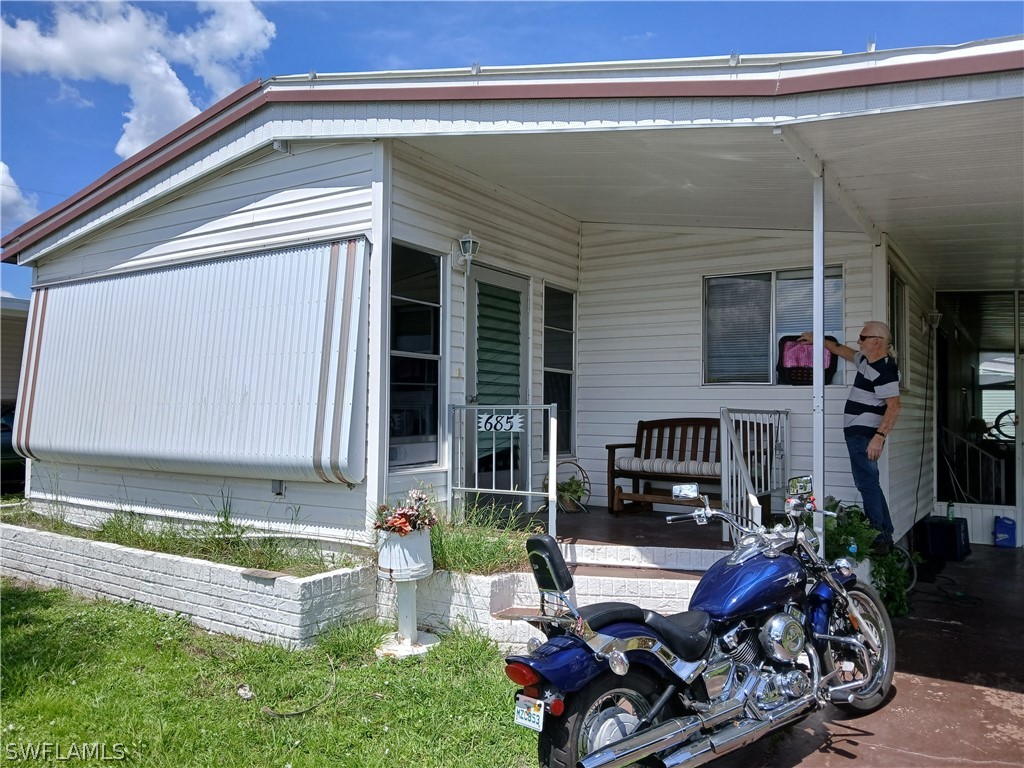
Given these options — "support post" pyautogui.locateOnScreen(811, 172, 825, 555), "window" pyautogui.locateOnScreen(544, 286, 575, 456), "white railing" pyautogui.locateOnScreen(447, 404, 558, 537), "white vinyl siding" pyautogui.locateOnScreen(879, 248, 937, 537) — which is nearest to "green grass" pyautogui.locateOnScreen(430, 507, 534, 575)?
"white railing" pyautogui.locateOnScreen(447, 404, 558, 537)

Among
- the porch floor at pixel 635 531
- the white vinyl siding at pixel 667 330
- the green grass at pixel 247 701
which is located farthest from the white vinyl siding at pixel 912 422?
the green grass at pixel 247 701

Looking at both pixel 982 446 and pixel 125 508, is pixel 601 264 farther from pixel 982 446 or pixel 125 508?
pixel 982 446

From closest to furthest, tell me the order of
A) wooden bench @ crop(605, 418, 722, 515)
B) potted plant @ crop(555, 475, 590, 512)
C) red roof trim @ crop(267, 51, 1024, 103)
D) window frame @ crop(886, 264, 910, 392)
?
1. red roof trim @ crop(267, 51, 1024, 103)
2. wooden bench @ crop(605, 418, 722, 515)
3. window frame @ crop(886, 264, 910, 392)
4. potted plant @ crop(555, 475, 590, 512)

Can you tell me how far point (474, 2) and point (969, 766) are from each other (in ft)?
20.3

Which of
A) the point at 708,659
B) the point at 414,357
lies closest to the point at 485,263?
the point at 414,357

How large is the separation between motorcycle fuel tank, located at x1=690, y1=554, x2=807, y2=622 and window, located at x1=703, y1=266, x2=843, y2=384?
341 centimetres

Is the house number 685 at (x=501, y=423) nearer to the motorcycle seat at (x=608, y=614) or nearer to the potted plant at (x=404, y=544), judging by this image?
the potted plant at (x=404, y=544)

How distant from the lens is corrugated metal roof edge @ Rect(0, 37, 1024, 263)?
3.55 meters

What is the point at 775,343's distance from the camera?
6.47m

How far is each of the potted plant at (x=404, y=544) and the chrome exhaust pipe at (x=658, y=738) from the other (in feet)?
7.15

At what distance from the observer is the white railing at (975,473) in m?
9.08

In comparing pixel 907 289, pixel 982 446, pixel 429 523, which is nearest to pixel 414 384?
pixel 429 523

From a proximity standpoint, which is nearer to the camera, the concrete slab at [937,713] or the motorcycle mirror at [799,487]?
Result: the concrete slab at [937,713]

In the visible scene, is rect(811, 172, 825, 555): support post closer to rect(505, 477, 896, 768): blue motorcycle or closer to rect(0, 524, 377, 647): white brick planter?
rect(505, 477, 896, 768): blue motorcycle
